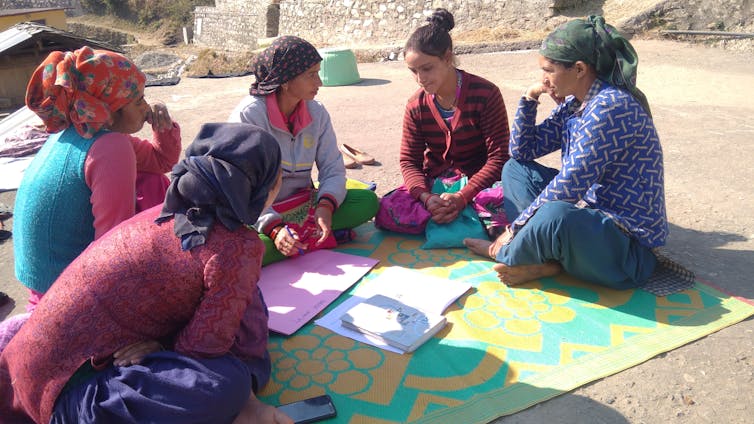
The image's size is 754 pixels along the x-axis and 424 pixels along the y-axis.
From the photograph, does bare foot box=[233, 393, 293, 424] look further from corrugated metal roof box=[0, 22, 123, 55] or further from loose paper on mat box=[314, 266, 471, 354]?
corrugated metal roof box=[0, 22, 123, 55]

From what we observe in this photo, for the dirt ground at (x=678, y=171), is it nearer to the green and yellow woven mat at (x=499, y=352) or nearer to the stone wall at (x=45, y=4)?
the green and yellow woven mat at (x=499, y=352)

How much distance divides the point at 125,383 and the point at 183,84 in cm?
882

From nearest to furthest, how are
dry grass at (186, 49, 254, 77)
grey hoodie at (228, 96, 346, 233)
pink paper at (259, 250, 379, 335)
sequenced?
pink paper at (259, 250, 379, 335) < grey hoodie at (228, 96, 346, 233) < dry grass at (186, 49, 254, 77)

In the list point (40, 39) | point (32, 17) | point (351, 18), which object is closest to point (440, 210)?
point (40, 39)

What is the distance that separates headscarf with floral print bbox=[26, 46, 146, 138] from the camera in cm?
233

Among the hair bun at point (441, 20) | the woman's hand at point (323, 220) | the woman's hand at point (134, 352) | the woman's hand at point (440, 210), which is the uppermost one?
the hair bun at point (441, 20)

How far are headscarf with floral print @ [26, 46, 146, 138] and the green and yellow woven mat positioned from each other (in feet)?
3.93

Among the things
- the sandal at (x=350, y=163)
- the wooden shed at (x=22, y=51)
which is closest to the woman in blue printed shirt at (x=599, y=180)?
the sandal at (x=350, y=163)

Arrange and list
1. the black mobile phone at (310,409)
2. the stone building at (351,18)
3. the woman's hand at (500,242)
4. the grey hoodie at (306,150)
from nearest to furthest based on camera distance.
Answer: the black mobile phone at (310,409) → the woman's hand at (500,242) → the grey hoodie at (306,150) → the stone building at (351,18)

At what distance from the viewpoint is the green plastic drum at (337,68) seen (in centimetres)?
889

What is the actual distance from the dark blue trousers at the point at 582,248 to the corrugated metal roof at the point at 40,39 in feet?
26.2

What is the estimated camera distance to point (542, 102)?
22.4 feet

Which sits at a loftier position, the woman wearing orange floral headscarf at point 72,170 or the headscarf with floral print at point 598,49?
the headscarf with floral print at point 598,49

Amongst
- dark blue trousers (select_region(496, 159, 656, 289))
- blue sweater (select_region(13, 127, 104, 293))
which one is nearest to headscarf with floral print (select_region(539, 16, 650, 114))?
dark blue trousers (select_region(496, 159, 656, 289))
